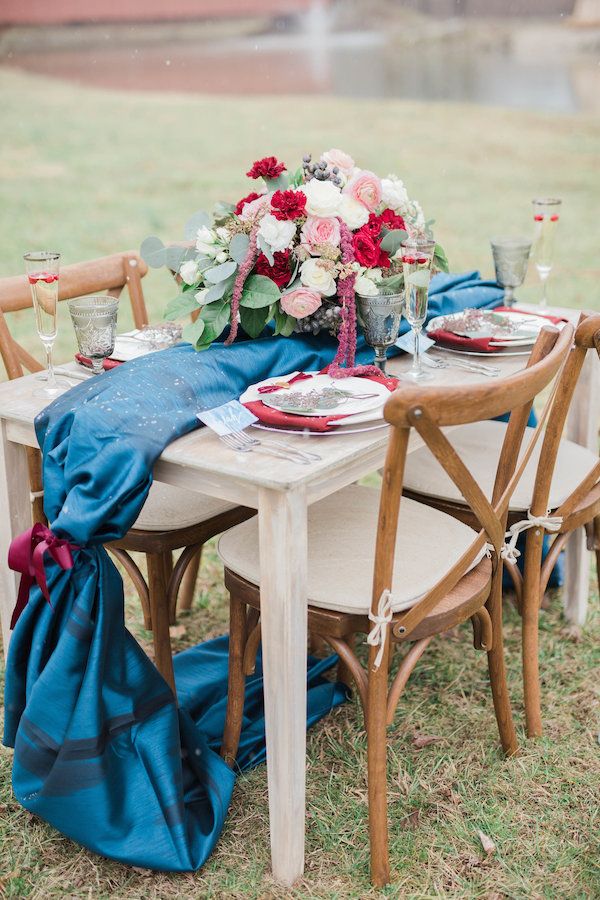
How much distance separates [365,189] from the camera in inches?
76.7

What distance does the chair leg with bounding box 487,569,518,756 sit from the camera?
1975 mm

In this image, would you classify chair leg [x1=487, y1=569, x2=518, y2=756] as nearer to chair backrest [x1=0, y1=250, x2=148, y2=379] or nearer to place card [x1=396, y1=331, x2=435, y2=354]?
place card [x1=396, y1=331, x2=435, y2=354]

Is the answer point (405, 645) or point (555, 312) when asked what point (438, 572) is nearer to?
point (405, 645)

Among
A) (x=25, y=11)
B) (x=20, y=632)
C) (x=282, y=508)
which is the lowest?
(x=20, y=632)

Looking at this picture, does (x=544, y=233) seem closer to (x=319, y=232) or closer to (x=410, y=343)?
(x=410, y=343)

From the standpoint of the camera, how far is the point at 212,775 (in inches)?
75.4

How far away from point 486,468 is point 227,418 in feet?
2.59

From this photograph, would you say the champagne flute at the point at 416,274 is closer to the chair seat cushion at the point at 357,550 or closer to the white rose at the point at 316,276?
the white rose at the point at 316,276

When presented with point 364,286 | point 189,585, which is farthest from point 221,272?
point 189,585

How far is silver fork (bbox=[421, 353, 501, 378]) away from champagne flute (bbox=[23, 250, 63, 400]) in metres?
0.77

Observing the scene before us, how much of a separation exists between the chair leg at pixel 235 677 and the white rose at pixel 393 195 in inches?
34.6

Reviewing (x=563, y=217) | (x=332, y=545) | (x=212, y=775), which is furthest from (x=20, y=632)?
(x=563, y=217)

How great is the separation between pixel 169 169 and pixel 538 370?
7868mm

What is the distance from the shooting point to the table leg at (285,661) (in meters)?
1.57
